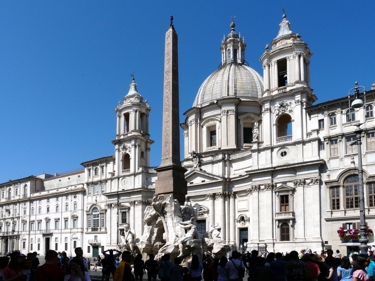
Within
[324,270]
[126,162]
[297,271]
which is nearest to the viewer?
[297,271]

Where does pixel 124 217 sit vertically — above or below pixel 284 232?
above

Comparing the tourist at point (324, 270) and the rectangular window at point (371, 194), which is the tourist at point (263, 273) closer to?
the tourist at point (324, 270)

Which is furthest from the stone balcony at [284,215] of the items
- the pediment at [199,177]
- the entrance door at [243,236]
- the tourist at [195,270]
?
the tourist at [195,270]

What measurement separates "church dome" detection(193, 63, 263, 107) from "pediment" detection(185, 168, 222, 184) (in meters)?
10.5

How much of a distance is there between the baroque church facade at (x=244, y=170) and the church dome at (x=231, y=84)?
149 millimetres

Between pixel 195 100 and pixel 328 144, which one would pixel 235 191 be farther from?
pixel 195 100

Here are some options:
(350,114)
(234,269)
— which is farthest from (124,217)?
(234,269)

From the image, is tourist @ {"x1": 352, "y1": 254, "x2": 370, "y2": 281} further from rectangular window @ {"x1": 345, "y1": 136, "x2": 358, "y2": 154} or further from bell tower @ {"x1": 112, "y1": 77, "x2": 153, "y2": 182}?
bell tower @ {"x1": 112, "y1": 77, "x2": 153, "y2": 182}

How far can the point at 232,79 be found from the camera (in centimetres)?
5772

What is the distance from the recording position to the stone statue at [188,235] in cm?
2233

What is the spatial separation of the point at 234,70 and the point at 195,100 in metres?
6.41

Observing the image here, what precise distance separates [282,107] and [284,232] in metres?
11.7

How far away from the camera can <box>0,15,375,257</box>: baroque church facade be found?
39.4 m

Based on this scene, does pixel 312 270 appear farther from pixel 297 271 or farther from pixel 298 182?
pixel 298 182
